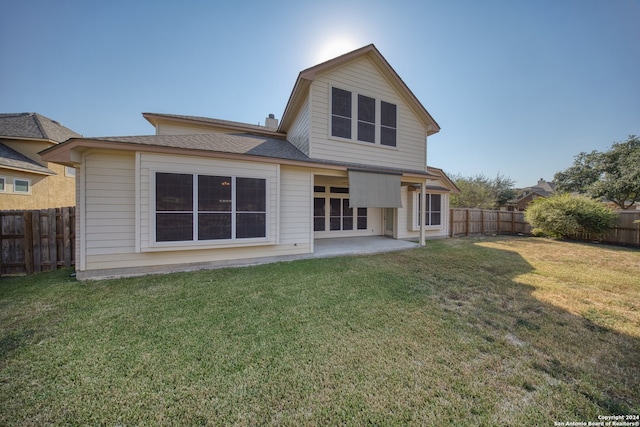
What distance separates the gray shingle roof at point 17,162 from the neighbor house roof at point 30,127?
993 mm

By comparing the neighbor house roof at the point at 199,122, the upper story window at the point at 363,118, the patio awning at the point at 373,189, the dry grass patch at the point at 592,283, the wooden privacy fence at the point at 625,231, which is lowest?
the dry grass patch at the point at 592,283

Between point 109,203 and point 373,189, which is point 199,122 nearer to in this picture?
point 109,203

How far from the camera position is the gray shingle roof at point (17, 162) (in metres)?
10.2

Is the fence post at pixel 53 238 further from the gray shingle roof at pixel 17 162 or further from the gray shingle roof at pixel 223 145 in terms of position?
the gray shingle roof at pixel 17 162

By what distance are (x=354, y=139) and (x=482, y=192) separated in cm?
2164

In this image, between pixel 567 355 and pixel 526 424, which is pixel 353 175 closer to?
pixel 567 355

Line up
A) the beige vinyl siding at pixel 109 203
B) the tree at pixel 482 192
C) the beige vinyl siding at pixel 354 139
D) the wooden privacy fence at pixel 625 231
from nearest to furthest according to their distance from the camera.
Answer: the beige vinyl siding at pixel 109 203
the beige vinyl siding at pixel 354 139
the wooden privacy fence at pixel 625 231
the tree at pixel 482 192

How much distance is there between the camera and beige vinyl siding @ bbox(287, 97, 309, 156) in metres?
7.22

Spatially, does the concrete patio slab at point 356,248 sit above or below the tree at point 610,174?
below

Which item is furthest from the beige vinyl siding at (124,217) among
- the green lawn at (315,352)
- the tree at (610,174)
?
the tree at (610,174)

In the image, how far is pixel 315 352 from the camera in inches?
98.9

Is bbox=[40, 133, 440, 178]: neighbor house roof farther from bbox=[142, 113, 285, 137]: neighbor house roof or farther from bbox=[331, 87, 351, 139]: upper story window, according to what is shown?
bbox=[142, 113, 285, 137]: neighbor house roof

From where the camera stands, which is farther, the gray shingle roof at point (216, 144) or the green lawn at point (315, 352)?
the gray shingle roof at point (216, 144)

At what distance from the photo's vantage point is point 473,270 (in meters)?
5.75
